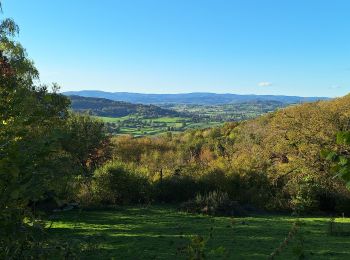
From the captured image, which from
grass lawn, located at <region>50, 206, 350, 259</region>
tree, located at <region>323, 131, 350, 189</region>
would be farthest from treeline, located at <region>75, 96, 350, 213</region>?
tree, located at <region>323, 131, 350, 189</region>

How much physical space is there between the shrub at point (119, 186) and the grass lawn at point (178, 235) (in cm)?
378

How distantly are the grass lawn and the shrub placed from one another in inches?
149

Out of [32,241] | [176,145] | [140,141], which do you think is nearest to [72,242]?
[32,241]

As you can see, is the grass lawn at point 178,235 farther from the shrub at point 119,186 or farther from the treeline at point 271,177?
the treeline at point 271,177

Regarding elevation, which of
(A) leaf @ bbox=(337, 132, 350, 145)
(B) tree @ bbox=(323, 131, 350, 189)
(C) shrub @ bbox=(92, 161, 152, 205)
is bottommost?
(C) shrub @ bbox=(92, 161, 152, 205)

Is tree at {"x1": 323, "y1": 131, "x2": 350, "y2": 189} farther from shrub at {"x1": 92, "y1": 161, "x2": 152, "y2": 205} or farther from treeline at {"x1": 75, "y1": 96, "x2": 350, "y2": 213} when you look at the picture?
shrub at {"x1": 92, "y1": 161, "x2": 152, "y2": 205}

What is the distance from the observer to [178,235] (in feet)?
62.1

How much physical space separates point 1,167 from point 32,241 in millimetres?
973

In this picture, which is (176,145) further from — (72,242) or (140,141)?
(72,242)

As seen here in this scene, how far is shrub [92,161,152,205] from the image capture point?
3247 cm

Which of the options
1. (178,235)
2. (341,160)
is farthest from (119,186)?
(341,160)

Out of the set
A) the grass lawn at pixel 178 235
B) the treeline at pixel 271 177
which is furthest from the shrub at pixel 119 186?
the grass lawn at pixel 178 235

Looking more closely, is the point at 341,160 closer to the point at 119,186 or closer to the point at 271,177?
the point at 119,186

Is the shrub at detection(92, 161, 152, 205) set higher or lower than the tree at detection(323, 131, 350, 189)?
lower
